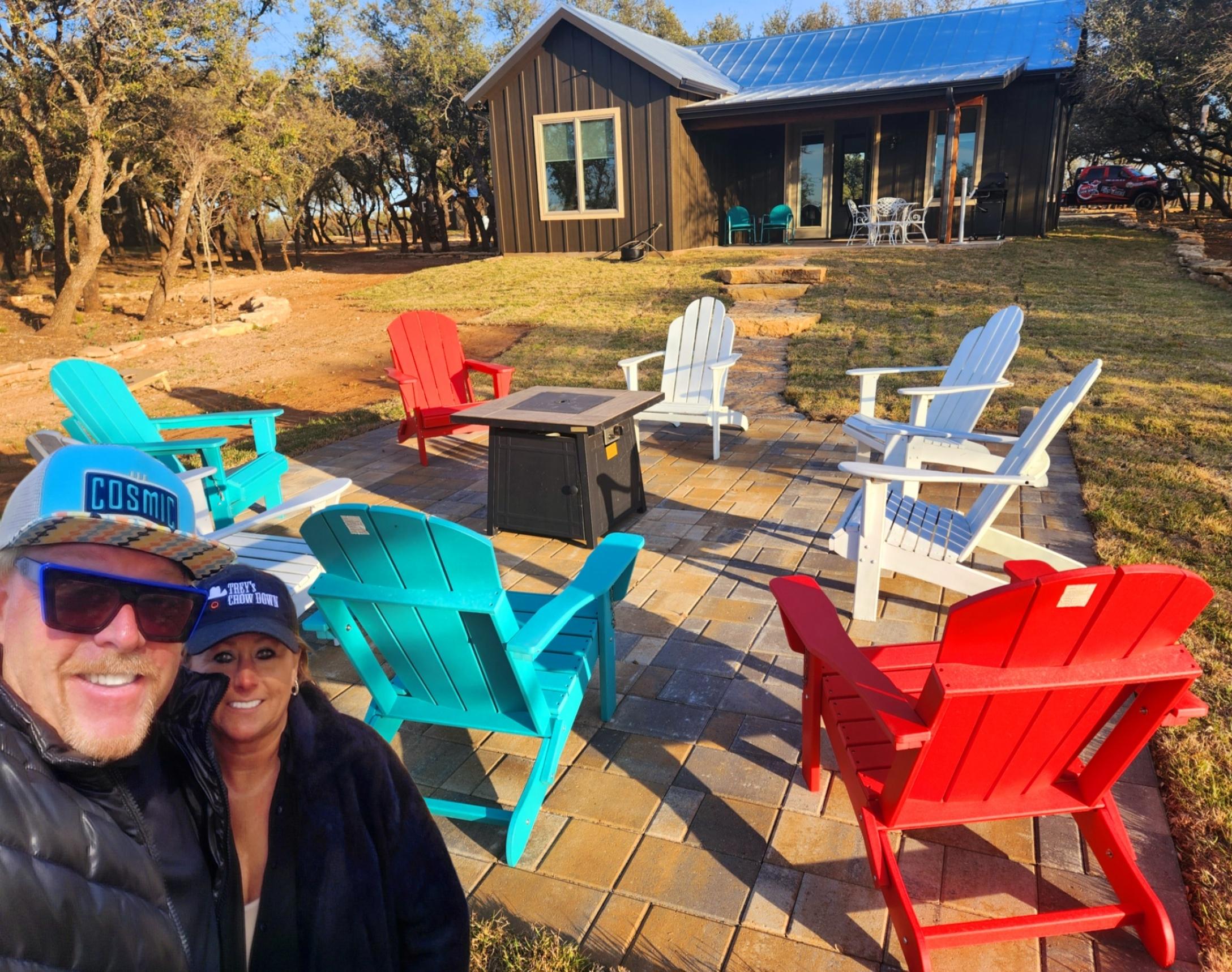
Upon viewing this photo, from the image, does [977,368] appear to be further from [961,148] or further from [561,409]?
[961,148]

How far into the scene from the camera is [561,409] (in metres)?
4.41

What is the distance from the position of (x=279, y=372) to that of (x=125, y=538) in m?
9.50

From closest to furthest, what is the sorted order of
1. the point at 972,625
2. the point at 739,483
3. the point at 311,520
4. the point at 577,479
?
1. the point at 972,625
2. the point at 311,520
3. the point at 577,479
4. the point at 739,483

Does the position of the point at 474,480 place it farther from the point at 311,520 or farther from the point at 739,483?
the point at 311,520

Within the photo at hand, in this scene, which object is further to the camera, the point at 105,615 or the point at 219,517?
the point at 219,517

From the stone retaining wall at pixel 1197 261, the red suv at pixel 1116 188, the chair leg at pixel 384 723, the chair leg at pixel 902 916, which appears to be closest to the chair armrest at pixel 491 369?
the chair leg at pixel 384 723

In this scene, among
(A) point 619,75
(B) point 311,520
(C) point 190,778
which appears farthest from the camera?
(A) point 619,75

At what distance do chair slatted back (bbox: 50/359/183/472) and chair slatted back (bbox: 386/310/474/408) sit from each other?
1.72 meters

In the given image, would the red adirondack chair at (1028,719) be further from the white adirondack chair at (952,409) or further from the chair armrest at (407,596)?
the white adirondack chair at (952,409)

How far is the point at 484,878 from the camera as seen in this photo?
7.03 feet

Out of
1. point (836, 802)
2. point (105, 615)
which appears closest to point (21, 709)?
point (105, 615)

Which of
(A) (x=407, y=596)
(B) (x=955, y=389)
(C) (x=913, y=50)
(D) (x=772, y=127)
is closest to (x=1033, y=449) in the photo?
(B) (x=955, y=389)

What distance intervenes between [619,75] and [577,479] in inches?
Result: 500

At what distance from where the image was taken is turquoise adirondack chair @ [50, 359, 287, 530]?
406 centimetres
